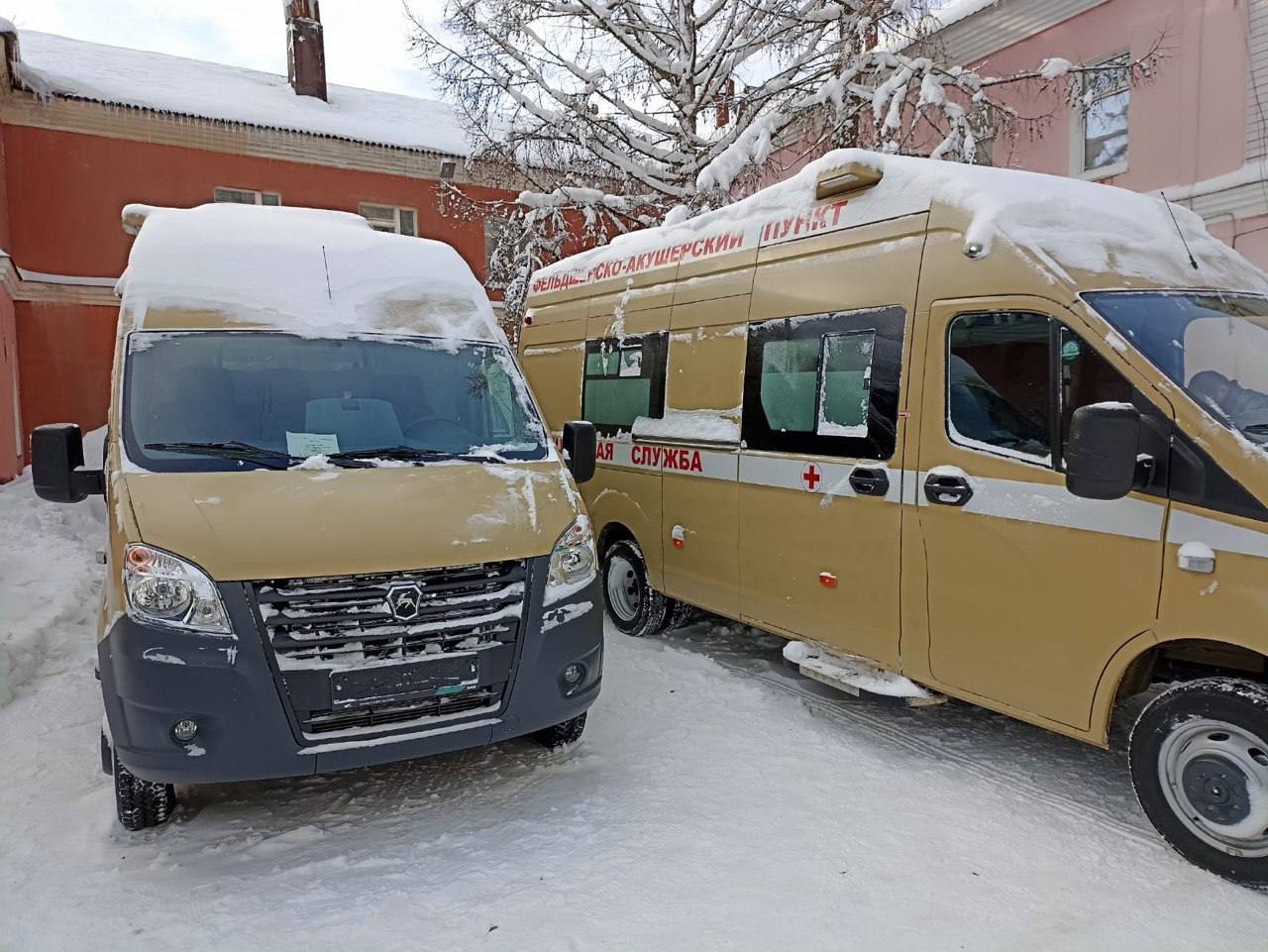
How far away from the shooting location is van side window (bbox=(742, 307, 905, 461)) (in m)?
4.48

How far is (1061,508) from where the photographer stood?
3.64 metres

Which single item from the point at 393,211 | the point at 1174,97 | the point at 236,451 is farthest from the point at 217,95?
the point at 236,451

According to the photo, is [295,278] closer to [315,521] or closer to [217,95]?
[315,521]

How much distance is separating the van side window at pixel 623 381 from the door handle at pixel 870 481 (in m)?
1.97

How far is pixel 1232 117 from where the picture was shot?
11.3m

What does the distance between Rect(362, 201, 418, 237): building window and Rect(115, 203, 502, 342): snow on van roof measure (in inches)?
595

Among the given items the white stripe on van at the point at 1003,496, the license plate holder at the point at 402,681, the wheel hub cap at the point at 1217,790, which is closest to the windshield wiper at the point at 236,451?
the license plate holder at the point at 402,681

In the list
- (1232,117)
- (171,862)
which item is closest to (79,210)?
(171,862)

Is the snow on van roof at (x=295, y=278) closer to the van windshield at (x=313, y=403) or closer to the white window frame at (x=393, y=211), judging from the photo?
the van windshield at (x=313, y=403)

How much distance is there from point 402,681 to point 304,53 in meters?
21.7

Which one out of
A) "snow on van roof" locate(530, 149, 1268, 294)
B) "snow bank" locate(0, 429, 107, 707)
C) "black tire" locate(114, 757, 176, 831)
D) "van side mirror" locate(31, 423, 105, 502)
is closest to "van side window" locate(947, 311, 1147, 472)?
"snow on van roof" locate(530, 149, 1268, 294)

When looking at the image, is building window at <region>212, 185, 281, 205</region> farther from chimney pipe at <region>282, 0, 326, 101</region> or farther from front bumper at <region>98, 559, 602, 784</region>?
front bumper at <region>98, 559, 602, 784</region>

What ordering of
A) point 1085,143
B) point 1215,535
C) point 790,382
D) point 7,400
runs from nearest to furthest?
point 1215,535
point 790,382
point 7,400
point 1085,143

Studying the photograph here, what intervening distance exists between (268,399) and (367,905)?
90.3 inches
